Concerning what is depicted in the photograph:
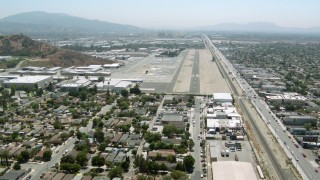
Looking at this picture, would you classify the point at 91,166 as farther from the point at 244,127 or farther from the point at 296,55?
the point at 296,55

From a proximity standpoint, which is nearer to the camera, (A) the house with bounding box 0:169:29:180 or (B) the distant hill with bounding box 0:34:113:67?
(A) the house with bounding box 0:169:29:180

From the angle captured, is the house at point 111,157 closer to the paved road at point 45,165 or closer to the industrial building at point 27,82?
the paved road at point 45,165

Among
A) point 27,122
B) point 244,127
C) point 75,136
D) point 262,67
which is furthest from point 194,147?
point 262,67

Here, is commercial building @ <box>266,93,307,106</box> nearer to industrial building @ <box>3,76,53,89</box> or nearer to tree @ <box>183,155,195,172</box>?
tree @ <box>183,155,195,172</box>

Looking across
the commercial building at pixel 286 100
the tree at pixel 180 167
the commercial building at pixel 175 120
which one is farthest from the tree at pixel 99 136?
the commercial building at pixel 286 100

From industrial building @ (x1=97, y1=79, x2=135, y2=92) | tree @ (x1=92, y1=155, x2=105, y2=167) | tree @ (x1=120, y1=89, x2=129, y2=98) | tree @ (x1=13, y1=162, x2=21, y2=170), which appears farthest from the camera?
industrial building @ (x1=97, y1=79, x2=135, y2=92)

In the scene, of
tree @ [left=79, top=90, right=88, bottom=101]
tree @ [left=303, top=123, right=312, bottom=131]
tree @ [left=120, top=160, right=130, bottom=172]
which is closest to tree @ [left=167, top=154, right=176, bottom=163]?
tree @ [left=120, top=160, right=130, bottom=172]

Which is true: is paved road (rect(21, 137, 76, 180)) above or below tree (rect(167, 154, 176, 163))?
below

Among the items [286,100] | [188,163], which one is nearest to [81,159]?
[188,163]
